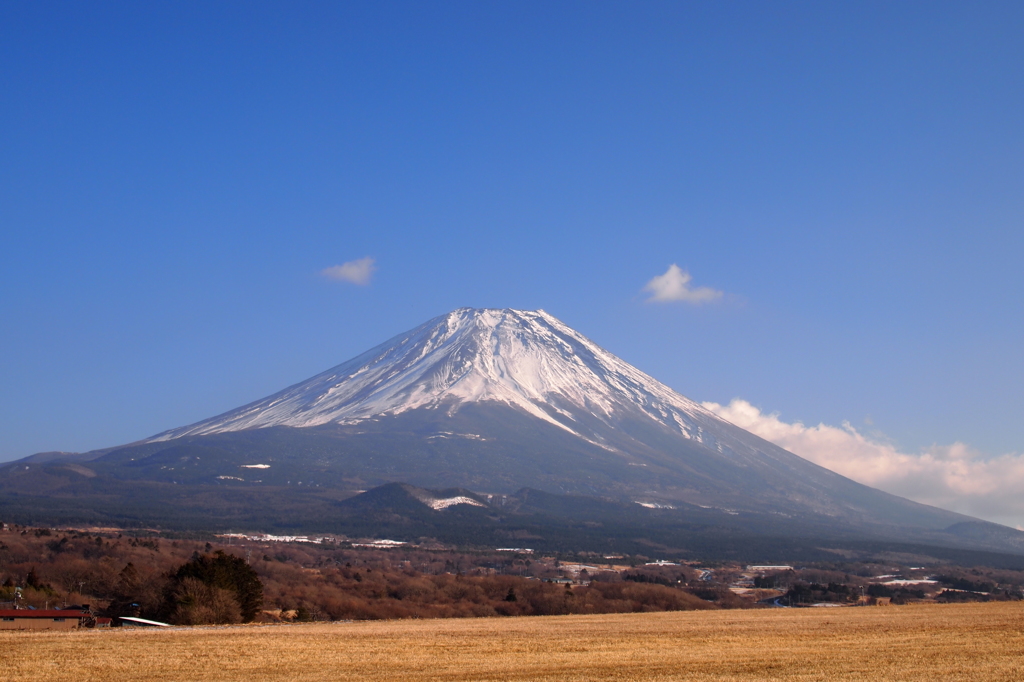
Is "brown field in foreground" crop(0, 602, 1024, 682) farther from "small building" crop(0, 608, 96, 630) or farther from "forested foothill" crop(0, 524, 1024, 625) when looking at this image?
"forested foothill" crop(0, 524, 1024, 625)

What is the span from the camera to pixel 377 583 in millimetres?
69312

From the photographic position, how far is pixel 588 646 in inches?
1098

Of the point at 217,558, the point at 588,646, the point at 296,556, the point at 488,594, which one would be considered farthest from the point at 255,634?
the point at 296,556

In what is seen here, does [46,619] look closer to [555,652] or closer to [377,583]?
[555,652]

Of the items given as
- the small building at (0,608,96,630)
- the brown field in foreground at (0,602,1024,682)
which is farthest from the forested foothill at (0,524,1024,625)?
the brown field in foreground at (0,602,1024,682)

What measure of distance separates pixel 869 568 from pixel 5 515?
110 meters

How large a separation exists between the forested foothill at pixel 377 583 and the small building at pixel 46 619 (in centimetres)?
329

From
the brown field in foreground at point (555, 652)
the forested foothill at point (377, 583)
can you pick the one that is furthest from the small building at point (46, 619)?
the brown field in foreground at point (555, 652)

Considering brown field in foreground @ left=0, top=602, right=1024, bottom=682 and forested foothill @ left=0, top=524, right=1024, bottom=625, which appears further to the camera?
forested foothill @ left=0, top=524, right=1024, bottom=625

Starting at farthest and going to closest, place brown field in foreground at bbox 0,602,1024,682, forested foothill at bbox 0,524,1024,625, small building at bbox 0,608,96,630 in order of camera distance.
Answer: forested foothill at bbox 0,524,1024,625, small building at bbox 0,608,96,630, brown field in foreground at bbox 0,602,1024,682

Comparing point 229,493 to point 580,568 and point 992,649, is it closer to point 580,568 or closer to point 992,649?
point 580,568

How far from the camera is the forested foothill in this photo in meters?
46.2

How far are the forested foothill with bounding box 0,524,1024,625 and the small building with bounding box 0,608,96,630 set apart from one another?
3294 mm

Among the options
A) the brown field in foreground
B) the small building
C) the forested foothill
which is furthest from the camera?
the forested foothill
